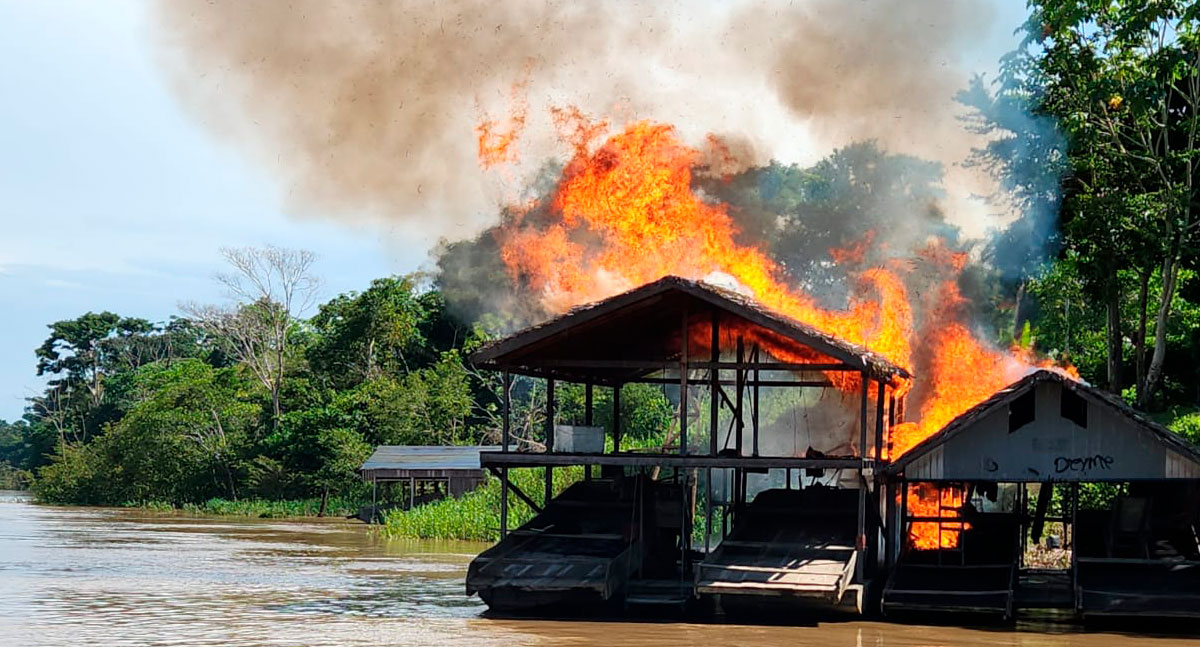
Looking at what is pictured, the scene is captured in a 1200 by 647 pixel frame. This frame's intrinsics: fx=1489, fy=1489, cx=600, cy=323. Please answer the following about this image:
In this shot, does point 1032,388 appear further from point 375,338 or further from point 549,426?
point 375,338

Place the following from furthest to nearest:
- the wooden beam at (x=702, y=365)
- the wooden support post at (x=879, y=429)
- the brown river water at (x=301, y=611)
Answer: the wooden support post at (x=879, y=429)
the wooden beam at (x=702, y=365)
the brown river water at (x=301, y=611)

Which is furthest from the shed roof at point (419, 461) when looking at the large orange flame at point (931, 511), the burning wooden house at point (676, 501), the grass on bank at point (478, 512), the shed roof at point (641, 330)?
the shed roof at point (641, 330)

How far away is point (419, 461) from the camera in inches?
2142

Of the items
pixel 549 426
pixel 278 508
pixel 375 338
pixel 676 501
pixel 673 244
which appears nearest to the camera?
pixel 676 501

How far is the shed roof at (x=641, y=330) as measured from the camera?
23188 millimetres

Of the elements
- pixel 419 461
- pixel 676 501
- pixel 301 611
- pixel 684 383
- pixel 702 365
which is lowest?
pixel 301 611

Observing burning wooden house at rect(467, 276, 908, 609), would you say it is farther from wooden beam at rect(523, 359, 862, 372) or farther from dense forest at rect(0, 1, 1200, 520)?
dense forest at rect(0, 1, 1200, 520)

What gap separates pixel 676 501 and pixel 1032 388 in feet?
21.0

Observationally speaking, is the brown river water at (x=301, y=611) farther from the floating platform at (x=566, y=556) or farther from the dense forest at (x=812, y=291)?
the dense forest at (x=812, y=291)

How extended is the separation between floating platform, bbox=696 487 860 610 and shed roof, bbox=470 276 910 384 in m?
2.49

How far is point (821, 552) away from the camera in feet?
76.4

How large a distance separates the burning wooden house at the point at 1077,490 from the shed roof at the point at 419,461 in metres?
30.5

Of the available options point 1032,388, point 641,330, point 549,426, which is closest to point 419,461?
point 549,426

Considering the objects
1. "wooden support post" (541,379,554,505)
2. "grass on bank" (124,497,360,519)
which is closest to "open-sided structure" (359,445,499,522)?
"grass on bank" (124,497,360,519)
